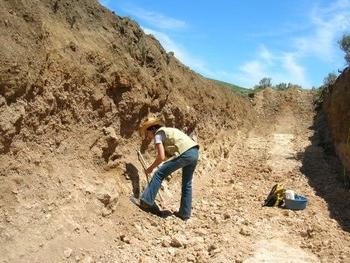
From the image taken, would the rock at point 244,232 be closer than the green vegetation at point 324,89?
Yes

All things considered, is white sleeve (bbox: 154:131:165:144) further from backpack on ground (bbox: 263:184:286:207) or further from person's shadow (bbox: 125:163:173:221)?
backpack on ground (bbox: 263:184:286:207)

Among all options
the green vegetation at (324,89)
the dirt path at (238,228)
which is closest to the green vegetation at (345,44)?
the green vegetation at (324,89)

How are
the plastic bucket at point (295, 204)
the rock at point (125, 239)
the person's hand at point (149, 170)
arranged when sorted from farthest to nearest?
Answer: the plastic bucket at point (295, 204) → the person's hand at point (149, 170) → the rock at point (125, 239)

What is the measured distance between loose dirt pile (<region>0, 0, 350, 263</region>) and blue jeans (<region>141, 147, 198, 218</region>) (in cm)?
23

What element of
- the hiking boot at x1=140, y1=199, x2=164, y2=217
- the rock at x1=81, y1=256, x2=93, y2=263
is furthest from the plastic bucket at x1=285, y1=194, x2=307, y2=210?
the rock at x1=81, y1=256, x2=93, y2=263

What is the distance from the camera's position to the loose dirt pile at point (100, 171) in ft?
15.9

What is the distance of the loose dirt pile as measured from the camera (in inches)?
190

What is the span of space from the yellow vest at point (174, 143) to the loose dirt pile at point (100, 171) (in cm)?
66

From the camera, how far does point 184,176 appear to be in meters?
6.67

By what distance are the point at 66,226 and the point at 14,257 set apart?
772 mm

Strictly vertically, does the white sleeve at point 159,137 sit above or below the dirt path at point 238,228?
above

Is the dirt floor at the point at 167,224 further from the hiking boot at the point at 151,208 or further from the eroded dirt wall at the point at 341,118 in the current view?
the eroded dirt wall at the point at 341,118

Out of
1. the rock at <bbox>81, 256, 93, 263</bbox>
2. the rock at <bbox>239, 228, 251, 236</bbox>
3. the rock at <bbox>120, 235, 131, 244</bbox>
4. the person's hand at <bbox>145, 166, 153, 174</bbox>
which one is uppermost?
the person's hand at <bbox>145, 166, 153, 174</bbox>

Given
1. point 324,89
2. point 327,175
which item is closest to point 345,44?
point 324,89
